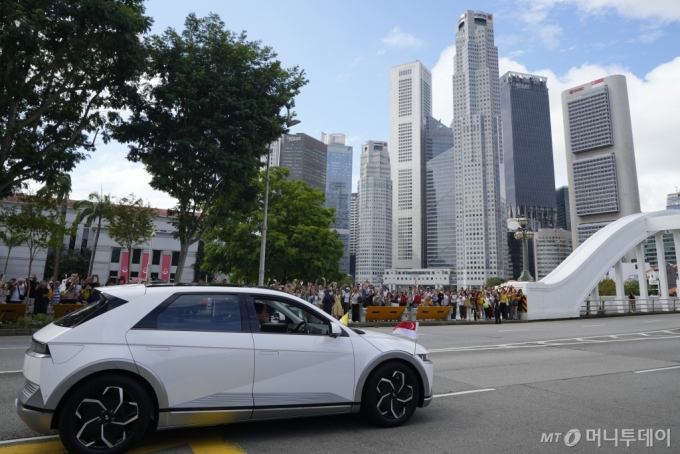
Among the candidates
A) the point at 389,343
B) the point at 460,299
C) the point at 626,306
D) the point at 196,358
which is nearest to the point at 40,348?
the point at 196,358

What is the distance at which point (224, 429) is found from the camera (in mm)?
4906

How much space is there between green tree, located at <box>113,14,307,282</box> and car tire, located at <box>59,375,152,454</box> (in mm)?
15021

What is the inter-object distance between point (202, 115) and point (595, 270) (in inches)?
1049

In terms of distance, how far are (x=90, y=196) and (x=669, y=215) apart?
171 feet

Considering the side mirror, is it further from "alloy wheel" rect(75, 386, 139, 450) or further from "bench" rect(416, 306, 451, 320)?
"bench" rect(416, 306, 451, 320)

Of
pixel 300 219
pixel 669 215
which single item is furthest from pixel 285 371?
pixel 669 215

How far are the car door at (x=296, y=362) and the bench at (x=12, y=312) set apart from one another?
49.9 feet

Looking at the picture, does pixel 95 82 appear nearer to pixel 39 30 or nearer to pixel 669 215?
pixel 39 30

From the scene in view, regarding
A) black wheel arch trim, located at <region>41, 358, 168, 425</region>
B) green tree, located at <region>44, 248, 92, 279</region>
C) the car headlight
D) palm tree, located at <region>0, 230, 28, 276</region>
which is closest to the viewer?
black wheel arch trim, located at <region>41, 358, 168, 425</region>

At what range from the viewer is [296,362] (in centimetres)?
467

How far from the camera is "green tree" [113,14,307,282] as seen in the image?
1834 cm

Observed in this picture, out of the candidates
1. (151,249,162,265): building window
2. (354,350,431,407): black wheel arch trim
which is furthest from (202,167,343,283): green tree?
(151,249,162,265): building window

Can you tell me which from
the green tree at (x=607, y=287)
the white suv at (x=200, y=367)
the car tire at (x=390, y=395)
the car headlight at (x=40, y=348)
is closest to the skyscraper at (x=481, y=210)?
the green tree at (x=607, y=287)

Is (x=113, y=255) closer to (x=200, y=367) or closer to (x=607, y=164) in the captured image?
(x=200, y=367)
